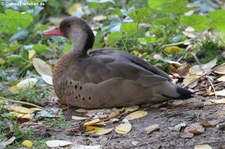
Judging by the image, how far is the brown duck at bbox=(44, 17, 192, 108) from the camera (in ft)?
12.4

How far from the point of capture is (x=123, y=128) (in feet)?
11.5

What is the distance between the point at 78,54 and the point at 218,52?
53.2 inches

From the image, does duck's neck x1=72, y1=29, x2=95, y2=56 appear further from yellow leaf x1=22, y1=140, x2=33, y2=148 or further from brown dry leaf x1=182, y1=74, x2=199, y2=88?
yellow leaf x1=22, y1=140, x2=33, y2=148

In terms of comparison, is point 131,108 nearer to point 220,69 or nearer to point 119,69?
point 119,69

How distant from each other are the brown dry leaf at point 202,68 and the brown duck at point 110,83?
64 centimetres

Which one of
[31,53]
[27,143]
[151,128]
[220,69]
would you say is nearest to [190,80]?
[220,69]

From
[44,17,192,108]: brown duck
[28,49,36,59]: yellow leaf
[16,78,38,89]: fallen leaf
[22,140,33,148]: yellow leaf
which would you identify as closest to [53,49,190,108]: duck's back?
[44,17,192,108]: brown duck

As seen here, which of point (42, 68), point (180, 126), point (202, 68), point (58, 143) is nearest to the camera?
point (58, 143)

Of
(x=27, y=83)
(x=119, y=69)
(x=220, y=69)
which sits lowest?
(x=27, y=83)

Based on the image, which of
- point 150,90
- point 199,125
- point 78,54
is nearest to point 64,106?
point 78,54

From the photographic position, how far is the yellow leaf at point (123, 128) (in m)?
3.47

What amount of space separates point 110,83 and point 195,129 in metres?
0.70

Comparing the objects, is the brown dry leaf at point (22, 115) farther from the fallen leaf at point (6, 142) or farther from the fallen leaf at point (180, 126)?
the fallen leaf at point (180, 126)

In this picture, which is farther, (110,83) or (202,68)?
(202,68)
